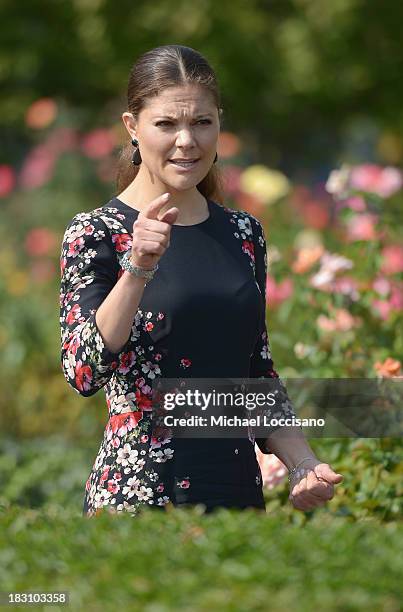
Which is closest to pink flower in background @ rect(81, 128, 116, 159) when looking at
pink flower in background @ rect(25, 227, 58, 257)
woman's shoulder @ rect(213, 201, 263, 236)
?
pink flower in background @ rect(25, 227, 58, 257)

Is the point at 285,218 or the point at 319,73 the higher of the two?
the point at 319,73

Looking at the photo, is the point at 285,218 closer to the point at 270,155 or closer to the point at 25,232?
the point at 25,232

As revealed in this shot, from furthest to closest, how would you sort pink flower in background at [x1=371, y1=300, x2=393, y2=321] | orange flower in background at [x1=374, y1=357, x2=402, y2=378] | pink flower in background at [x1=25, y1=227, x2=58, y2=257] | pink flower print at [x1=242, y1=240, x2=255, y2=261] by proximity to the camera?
pink flower in background at [x1=25, y1=227, x2=58, y2=257] < pink flower in background at [x1=371, y1=300, x2=393, y2=321] < orange flower in background at [x1=374, y1=357, x2=402, y2=378] < pink flower print at [x1=242, y1=240, x2=255, y2=261]

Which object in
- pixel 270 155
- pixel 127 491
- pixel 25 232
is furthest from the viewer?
pixel 270 155

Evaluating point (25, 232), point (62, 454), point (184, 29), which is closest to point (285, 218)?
point (25, 232)

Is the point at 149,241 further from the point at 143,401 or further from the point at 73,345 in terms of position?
the point at 143,401

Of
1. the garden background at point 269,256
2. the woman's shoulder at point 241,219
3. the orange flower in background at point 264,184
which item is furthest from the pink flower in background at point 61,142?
the woman's shoulder at point 241,219

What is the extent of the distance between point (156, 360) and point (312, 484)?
464mm

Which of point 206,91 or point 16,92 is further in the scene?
point 16,92

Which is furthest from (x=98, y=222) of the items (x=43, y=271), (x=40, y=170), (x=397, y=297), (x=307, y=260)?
(x=40, y=170)

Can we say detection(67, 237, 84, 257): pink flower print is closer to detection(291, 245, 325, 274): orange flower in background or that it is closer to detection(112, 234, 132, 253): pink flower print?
detection(112, 234, 132, 253): pink flower print

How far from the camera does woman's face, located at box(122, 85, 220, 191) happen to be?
2.72 m

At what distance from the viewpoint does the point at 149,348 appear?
2.69 meters

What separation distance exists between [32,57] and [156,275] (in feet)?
40.6
